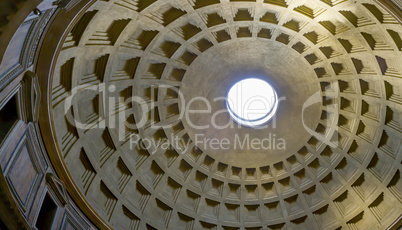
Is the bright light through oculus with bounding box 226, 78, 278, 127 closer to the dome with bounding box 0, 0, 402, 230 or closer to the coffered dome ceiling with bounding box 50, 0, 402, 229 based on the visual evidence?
the dome with bounding box 0, 0, 402, 230

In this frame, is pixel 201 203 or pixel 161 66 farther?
pixel 201 203

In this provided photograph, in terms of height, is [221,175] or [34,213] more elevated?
[221,175]

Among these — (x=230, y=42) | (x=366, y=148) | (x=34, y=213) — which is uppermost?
(x=230, y=42)

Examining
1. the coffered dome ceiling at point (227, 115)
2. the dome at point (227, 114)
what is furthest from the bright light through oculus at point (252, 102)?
the coffered dome ceiling at point (227, 115)

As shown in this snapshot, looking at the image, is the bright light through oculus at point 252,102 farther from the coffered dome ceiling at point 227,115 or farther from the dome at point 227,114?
the coffered dome ceiling at point 227,115

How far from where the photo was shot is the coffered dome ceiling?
17.0 meters

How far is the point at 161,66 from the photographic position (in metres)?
20.6

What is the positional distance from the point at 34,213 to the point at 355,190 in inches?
717

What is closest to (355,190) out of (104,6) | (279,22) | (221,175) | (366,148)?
(366,148)

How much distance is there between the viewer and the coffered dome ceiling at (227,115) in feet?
55.8

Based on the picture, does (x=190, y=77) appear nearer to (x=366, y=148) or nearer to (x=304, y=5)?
(x=304, y=5)

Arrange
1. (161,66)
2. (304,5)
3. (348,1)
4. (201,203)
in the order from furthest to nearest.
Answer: (201,203) → (161,66) → (304,5) → (348,1)

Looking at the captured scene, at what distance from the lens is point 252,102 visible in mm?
26984

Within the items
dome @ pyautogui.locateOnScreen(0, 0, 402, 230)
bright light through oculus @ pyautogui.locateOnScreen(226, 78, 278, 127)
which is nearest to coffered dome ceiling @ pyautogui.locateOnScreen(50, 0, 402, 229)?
dome @ pyautogui.locateOnScreen(0, 0, 402, 230)
